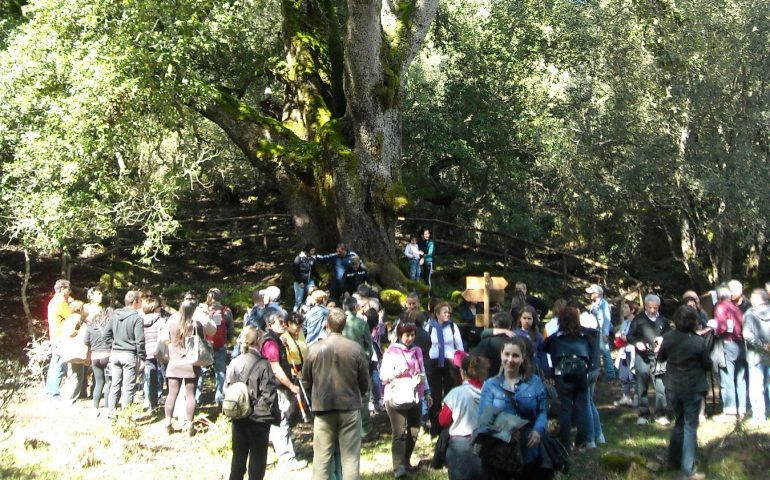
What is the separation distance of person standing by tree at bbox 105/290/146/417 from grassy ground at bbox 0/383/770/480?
0.35 m

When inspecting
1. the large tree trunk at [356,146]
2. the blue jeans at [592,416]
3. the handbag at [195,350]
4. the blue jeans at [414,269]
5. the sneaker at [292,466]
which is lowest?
the sneaker at [292,466]

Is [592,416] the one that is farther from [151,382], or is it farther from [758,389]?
[151,382]

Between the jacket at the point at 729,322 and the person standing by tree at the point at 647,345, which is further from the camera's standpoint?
the jacket at the point at 729,322

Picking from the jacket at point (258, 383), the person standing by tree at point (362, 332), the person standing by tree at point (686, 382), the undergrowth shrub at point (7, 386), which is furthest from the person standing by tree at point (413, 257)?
the undergrowth shrub at point (7, 386)

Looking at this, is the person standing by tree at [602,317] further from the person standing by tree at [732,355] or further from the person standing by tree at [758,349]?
the person standing by tree at [758,349]

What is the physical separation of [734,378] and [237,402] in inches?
232

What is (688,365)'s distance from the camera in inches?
269

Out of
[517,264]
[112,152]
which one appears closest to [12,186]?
[112,152]

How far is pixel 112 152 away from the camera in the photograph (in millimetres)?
12422

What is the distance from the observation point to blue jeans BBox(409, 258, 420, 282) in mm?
16828

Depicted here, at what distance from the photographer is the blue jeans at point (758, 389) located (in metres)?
8.69

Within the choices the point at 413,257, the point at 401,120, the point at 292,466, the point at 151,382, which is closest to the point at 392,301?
the point at 413,257

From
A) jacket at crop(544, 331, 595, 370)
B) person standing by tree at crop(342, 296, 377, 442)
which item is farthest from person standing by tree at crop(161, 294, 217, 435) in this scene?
jacket at crop(544, 331, 595, 370)

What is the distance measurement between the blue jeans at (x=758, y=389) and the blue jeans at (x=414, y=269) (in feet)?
28.6
